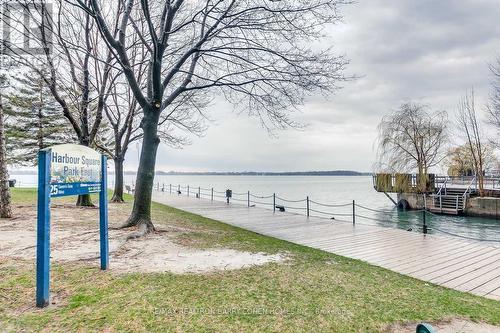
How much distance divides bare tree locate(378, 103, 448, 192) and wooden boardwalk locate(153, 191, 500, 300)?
2010 centimetres

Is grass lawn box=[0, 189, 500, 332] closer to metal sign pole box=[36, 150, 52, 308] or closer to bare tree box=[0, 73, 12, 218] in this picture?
metal sign pole box=[36, 150, 52, 308]

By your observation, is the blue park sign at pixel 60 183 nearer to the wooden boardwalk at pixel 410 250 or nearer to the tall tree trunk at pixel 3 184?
the wooden boardwalk at pixel 410 250

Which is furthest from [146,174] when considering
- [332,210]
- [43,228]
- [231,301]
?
[332,210]

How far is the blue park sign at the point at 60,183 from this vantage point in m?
3.45

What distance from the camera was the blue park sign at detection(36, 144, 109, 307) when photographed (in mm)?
3453

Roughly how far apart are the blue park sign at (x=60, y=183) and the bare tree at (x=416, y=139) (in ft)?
92.1

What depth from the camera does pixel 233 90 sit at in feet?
30.7

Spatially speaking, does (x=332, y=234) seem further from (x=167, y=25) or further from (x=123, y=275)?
(x=167, y=25)

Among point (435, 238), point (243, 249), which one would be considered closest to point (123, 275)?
point (243, 249)

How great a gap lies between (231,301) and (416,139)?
93.1 ft

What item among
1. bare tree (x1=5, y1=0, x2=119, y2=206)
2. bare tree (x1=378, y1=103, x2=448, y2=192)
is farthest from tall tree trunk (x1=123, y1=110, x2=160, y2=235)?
bare tree (x1=378, y1=103, x2=448, y2=192)

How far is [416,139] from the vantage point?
27328 millimetres

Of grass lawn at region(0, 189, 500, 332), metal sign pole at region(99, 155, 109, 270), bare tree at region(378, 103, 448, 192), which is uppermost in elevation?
bare tree at region(378, 103, 448, 192)

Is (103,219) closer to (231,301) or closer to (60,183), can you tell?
(60,183)
